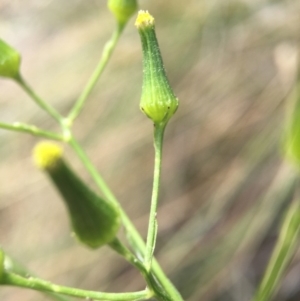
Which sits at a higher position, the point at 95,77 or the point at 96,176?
the point at 95,77

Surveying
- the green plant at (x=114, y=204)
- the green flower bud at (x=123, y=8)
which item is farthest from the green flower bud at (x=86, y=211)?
the green flower bud at (x=123, y=8)

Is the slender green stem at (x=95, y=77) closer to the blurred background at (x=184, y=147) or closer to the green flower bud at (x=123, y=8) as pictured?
the green flower bud at (x=123, y=8)

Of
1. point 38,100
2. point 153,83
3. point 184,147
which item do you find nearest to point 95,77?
point 38,100

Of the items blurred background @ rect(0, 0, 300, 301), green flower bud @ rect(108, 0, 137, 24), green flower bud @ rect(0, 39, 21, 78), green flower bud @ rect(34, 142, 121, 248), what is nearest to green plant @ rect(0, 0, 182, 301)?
green flower bud @ rect(34, 142, 121, 248)

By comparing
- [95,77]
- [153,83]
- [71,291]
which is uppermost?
[95,77]

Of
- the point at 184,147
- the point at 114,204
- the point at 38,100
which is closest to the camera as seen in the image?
the point at 114,204

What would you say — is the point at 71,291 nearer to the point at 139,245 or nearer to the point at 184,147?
the point at 139,245
